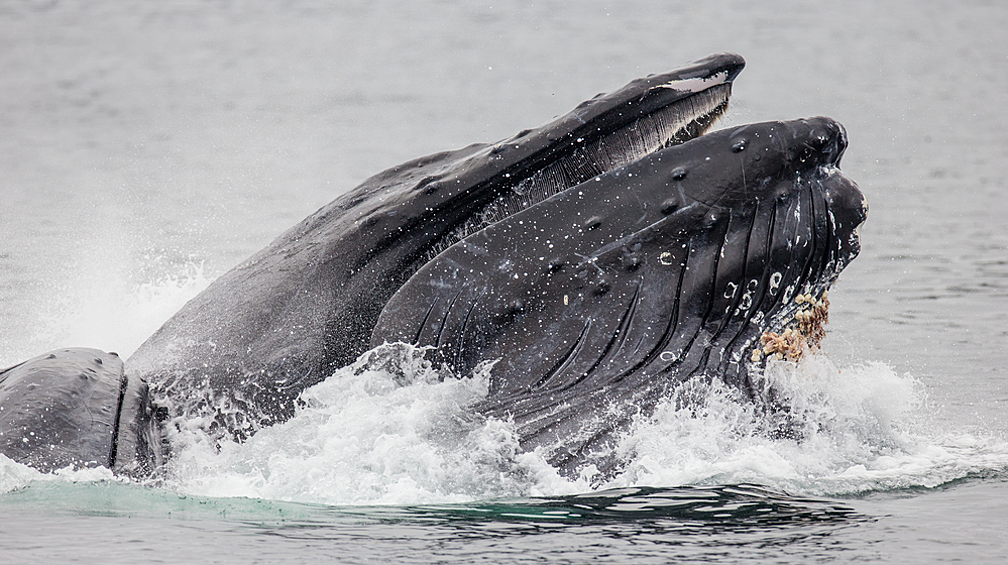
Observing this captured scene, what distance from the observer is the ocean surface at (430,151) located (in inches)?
209

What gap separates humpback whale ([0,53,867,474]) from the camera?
5.83m

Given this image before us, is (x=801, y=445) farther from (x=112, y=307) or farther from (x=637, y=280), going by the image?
(x=112, y=307)

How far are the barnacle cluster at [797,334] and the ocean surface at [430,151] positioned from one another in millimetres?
109

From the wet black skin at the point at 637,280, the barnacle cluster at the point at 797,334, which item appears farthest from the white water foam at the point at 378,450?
the barnacle cluster at the point at 797,334

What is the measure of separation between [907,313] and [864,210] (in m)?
5.80

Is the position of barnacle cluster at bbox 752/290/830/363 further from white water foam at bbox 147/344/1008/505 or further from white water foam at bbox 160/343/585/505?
white water foam at bbox 160/343/585/505

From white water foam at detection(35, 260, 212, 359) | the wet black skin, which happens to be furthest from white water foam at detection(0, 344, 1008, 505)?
white water foam at detection(35, 260, 212, 359)

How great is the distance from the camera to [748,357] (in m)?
6.02

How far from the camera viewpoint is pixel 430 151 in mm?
18922

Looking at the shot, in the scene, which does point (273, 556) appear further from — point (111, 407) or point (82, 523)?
point (111, 407)

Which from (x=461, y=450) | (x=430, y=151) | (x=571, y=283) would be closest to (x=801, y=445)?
(x=571, y=283)

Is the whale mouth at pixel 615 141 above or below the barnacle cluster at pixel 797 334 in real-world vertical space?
above

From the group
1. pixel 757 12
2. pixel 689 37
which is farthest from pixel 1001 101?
pixel 757 12

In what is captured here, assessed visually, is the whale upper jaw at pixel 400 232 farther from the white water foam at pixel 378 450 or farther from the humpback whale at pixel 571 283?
the white water foam at pixel 378 450
